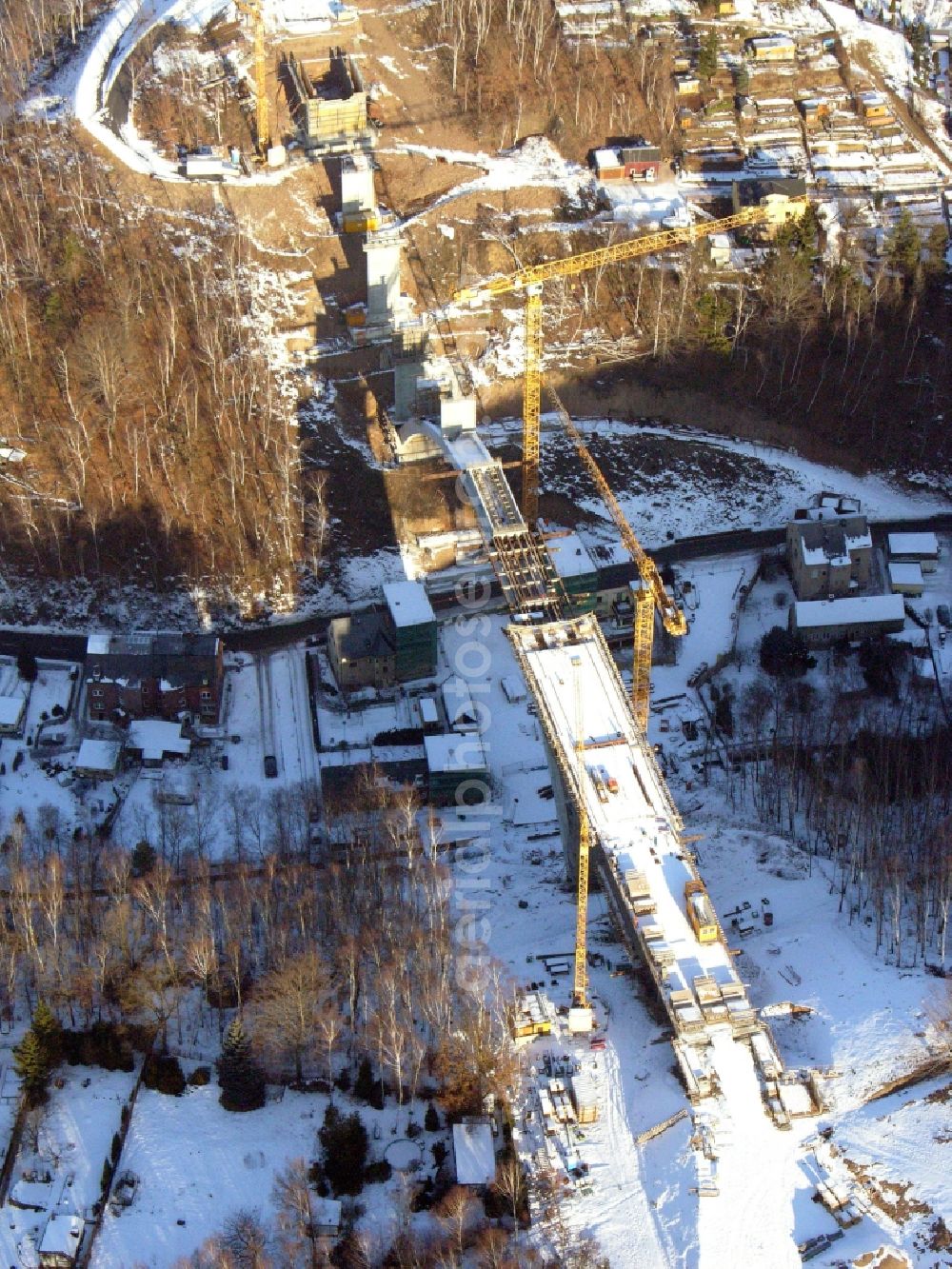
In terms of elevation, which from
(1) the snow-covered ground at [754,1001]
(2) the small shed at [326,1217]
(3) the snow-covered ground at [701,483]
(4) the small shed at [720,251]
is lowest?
(1) the snow-covered ground at [754,1001]

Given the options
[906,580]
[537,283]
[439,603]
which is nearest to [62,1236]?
[439,603]

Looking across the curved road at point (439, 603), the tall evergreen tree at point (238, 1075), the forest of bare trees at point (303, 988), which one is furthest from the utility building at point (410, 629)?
the tall evergreen tree at point (238, 1075)

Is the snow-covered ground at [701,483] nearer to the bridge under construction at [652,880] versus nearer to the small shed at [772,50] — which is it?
the bridge under construction at [652,880]

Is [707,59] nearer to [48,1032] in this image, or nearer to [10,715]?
[10,715]

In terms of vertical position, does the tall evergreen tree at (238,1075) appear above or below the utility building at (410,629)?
below

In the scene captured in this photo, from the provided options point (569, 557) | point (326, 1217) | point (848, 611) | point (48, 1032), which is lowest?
point (326, 1217)
